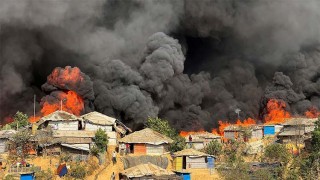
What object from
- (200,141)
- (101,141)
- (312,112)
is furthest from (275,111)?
(101,141)

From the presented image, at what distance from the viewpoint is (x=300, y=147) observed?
47719mm

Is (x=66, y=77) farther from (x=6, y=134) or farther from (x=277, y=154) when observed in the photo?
(x=277, y=154)

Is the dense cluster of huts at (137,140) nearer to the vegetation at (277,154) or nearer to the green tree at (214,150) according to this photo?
the green tree at (214,150)

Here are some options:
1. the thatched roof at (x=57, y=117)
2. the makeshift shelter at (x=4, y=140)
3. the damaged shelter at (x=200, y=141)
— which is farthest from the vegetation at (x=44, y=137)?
the damaged shelter at (x=200, y=141)

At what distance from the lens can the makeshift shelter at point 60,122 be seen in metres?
48.0

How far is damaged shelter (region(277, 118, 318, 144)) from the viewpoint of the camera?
164ft

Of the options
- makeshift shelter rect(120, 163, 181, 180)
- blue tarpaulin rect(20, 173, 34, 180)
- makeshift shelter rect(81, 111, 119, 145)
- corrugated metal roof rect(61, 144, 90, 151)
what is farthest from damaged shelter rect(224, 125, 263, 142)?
blue tarpaulin rect(20, 173, 34, 180)

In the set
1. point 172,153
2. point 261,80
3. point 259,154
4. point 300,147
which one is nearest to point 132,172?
point 172,153

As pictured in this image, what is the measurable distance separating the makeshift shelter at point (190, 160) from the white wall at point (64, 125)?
11.0 metres

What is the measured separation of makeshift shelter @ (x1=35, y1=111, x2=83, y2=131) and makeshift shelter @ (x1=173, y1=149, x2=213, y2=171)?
1104 centimetres

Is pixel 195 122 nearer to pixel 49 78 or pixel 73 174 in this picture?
pixel 49 78

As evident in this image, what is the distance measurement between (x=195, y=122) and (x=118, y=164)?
85.5 feet

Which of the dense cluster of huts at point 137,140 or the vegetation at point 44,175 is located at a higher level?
the dense cluster of huts at point 137,140

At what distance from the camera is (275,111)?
6638 cm
